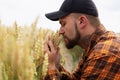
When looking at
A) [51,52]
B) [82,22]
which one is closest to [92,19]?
[82,22]

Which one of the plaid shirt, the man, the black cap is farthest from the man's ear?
the plaid shirt

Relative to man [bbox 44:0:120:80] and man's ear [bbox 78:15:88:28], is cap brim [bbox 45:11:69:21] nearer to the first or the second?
man [bbox 44:0:120:80]

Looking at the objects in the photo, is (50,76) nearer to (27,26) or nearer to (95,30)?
(95,30)

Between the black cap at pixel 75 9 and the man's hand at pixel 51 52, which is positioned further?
the black cap at pixel 75 9

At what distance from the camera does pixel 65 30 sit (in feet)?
11.9

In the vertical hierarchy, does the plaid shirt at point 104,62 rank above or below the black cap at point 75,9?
below

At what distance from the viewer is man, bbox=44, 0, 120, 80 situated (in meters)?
3.12

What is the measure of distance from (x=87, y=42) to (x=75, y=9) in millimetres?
341

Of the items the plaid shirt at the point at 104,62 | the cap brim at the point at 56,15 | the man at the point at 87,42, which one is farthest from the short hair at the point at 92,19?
the plaid shirt at the point at 104,62

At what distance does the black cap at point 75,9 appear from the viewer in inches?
146

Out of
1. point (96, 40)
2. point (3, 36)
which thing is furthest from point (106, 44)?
point (3, 36)

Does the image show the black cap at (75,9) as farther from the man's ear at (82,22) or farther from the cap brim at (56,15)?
the man's ear at (82,22)

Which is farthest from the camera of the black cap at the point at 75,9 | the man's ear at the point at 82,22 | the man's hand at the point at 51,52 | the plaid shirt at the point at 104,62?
the black cap at the point at 75,9

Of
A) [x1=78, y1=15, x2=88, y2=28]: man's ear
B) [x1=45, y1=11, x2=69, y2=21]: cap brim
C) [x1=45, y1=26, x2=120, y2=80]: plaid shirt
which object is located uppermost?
[x1=45, y1=11, x2=69, y2=21]: cap brim
